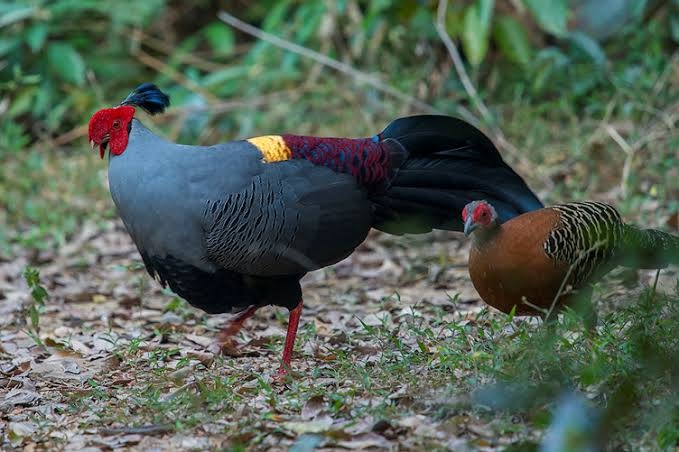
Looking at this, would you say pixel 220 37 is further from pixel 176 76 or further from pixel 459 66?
pixel 459 66

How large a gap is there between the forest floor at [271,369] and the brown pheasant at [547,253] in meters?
0.13

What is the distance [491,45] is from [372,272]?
3283 millimetres

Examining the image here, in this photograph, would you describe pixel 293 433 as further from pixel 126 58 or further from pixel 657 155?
pixel 126 58

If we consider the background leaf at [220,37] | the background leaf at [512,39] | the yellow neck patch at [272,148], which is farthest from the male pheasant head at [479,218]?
the background leaf at [220,37]

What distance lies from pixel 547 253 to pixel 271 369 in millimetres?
1254

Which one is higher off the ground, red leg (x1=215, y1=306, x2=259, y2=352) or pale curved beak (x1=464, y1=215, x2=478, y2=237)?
pale curved beak (x1=464, y1=215, x2=478, y2=237)

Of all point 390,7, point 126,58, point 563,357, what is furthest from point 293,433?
point 126,58

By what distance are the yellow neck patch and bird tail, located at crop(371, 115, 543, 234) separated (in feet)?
1.61

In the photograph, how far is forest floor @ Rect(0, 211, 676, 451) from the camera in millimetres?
3193

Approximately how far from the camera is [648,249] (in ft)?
13.4


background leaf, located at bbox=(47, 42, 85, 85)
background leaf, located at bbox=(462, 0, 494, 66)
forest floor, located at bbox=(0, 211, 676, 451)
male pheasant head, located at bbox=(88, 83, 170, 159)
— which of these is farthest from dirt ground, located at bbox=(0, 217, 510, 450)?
background leaf, located at bbox=(47, 42, 85, 85)

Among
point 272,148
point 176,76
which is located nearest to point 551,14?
point 176,76

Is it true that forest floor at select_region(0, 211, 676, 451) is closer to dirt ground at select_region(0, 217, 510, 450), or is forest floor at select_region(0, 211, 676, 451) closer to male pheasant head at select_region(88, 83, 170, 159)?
dirt ground at select_region(0, 217, 510, 450)

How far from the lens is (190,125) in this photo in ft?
29.1
